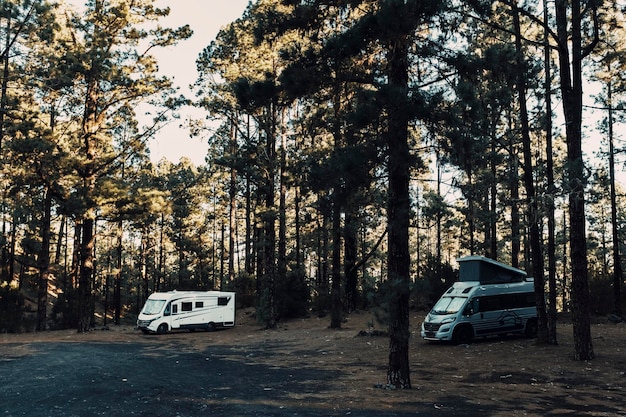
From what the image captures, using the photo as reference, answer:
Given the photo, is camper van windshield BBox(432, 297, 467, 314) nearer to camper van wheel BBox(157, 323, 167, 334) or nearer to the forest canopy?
the forest canopy

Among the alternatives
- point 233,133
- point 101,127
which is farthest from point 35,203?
point 233,133

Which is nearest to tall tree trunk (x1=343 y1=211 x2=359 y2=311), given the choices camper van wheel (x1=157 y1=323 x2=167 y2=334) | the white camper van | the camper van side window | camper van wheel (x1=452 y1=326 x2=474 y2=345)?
the white camper van

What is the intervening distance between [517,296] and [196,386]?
42.7 feet

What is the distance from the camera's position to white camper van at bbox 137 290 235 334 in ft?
85.1

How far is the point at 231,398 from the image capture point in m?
9.76

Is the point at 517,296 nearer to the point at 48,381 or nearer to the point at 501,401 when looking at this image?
the point at 501,401

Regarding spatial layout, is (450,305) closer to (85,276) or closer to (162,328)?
(162,328)

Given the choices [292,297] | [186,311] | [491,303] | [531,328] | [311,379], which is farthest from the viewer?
[292,297]

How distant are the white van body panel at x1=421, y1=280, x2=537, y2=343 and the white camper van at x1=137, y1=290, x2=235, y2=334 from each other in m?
12.8

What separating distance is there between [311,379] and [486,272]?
997cm

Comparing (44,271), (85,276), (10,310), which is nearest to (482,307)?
(85,276)

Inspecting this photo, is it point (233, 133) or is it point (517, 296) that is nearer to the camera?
point (517, 296)

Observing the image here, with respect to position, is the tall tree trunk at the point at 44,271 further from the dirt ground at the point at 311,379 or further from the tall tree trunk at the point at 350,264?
the tall tree trunk at the point at 350,264

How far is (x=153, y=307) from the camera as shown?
26453 millimetres
